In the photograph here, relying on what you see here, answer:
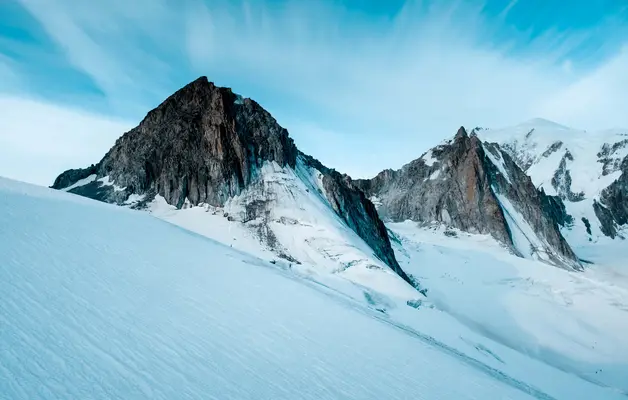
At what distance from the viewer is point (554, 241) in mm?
71688

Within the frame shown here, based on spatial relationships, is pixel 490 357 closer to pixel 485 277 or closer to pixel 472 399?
pixel 472 399

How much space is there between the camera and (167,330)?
676cm

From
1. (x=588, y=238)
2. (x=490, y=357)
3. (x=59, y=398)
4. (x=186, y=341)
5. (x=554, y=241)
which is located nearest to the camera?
(x=59, y=398)

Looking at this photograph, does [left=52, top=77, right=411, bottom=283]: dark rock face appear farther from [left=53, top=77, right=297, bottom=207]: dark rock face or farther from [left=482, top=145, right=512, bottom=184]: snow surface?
[left=482, top=145, right=512, bottom=184]: snow surface

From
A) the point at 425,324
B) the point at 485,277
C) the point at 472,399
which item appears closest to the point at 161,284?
the point at 472,399

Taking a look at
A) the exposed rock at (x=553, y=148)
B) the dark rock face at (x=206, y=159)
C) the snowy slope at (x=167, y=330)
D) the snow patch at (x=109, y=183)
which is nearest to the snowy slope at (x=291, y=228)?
the dark rock face at (x=206, y=159)

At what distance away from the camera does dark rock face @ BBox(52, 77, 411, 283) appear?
127ft

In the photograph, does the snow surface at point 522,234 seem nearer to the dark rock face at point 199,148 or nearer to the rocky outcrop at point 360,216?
the rocky outcrop at point 360,216

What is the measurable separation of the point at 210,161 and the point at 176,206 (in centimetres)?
541

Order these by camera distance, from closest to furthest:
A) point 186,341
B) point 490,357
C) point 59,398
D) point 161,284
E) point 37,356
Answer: point 59,398
point 37,356
point 186,341
point 161,284
point 490,357

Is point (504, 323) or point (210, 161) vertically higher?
point (210, 161)

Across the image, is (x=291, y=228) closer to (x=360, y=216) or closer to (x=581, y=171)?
(x=360, y=216)

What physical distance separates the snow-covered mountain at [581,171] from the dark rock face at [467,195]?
126 feet

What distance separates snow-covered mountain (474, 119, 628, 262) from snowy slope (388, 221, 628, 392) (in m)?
70.0
